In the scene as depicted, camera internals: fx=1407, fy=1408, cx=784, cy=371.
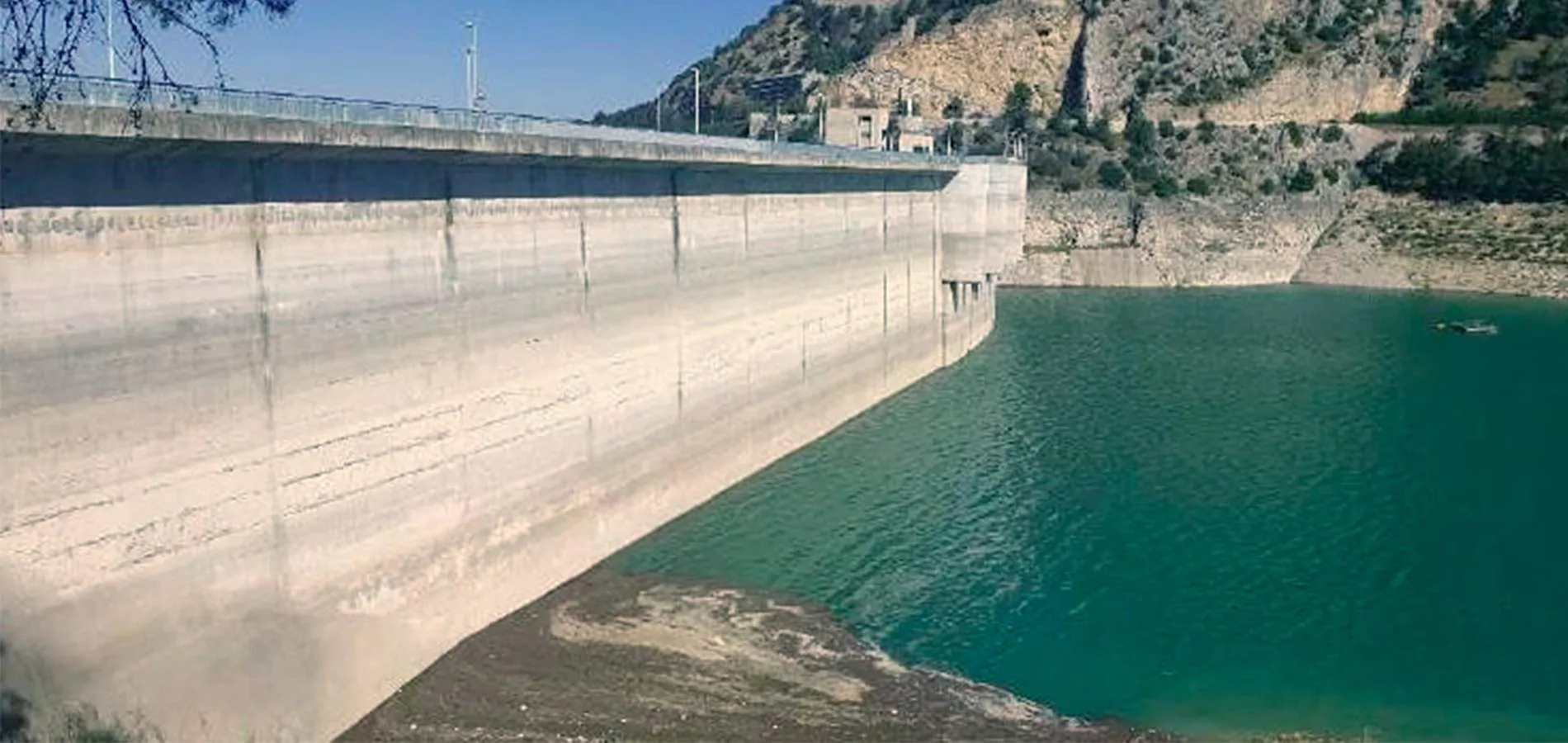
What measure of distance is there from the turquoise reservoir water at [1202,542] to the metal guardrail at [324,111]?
8046 mm

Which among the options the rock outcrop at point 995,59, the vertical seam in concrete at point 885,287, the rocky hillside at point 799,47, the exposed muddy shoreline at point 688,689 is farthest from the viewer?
the rocky hillside at point 799,47

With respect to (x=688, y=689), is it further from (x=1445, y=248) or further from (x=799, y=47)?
(x=799, y=47)

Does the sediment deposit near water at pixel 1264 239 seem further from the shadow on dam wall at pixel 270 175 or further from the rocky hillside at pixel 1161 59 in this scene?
the shadow on dam wall at pixel 270 175

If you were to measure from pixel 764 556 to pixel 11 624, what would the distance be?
15.0 metres

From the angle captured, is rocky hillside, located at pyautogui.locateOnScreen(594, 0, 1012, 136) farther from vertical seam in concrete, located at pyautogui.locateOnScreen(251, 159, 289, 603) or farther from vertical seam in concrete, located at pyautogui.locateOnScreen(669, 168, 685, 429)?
vertical seam in concrete, located at pyautogui.locateOnScreen(251, 159, 289, 603)

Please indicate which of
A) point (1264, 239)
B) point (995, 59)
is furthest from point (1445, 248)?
point (995, 59)

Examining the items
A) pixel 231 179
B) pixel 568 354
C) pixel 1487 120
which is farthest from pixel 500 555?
pixel 1487 120

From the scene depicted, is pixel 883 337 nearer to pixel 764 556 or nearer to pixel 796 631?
pixel 764 556

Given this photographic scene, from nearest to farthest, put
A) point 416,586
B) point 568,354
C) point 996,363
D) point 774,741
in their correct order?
point 774,741, point 416,586, point 568,354, point 996,363

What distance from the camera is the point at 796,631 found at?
2270 centimetres

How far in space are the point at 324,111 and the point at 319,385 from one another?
3.94 meters

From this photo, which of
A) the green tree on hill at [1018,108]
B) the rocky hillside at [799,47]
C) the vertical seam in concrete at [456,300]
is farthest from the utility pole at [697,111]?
the vertical seam in concrete at [456,300]

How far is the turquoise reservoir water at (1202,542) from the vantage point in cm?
2123

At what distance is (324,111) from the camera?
19.5 metres
